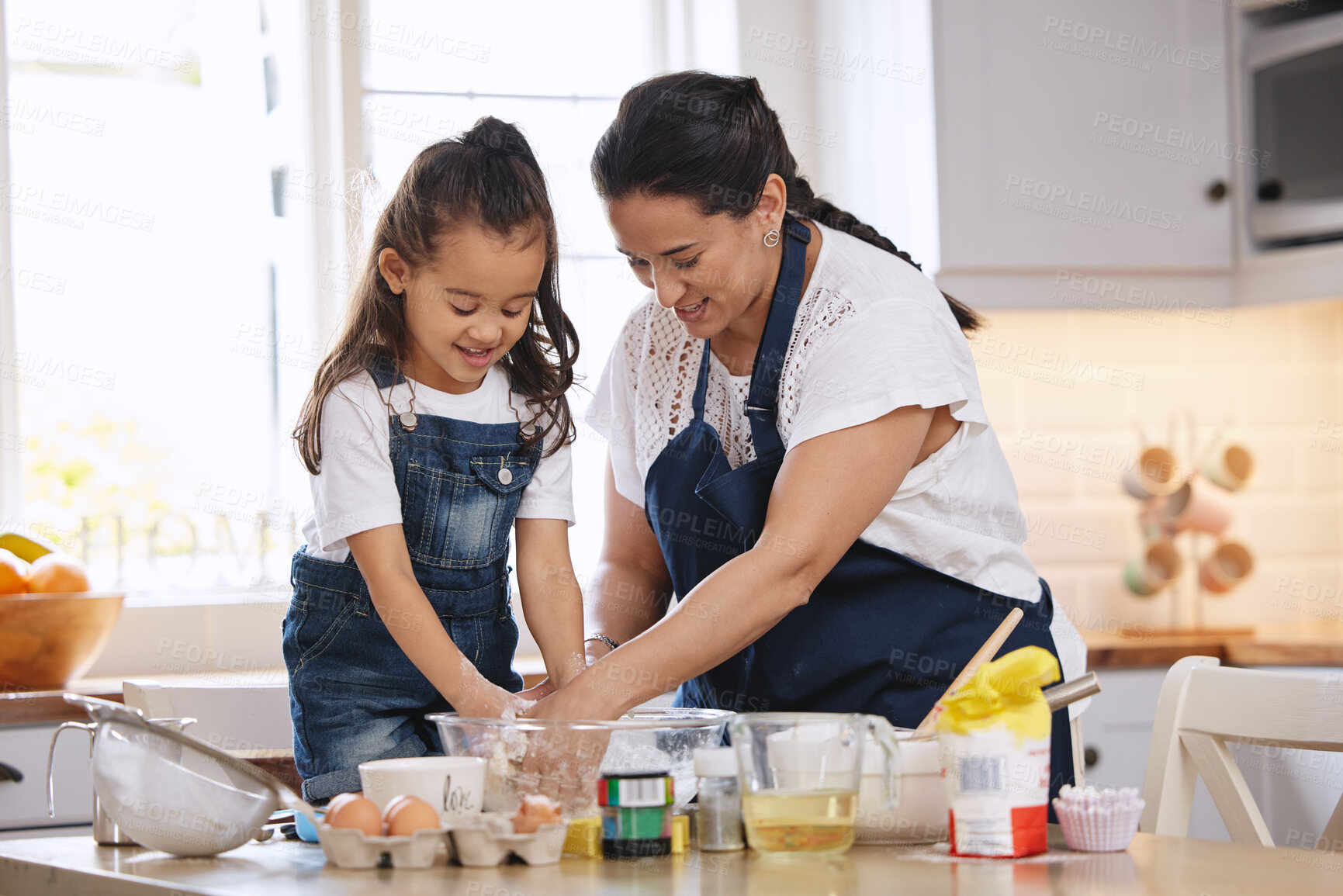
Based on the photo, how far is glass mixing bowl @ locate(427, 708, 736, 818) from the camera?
3.24ft

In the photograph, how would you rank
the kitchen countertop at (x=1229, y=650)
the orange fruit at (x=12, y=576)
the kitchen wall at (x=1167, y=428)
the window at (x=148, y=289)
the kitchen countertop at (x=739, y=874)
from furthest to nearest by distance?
the kitchen wall at (x=1167, y=428) < the window at (x=148, y=289) < the kitchen countertop at (x=1229, y=650) < the orange fruit at (x=12, y=576) < the kitchen countertop at (x=739, y=874)

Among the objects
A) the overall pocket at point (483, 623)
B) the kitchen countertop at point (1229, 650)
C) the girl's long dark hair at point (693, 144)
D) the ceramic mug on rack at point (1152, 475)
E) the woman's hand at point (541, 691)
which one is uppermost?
the girl's long dark hair at point (693, 144)

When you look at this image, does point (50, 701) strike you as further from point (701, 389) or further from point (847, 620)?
point (847, 620)

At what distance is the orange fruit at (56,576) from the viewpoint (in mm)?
2070

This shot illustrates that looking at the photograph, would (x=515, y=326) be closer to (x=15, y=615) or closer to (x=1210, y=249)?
(x=15, y=615)

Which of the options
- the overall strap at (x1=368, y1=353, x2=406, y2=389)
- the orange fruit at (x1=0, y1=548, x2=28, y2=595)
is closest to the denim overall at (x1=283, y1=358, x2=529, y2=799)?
the overall strap at (x1=368, y1=353, x2=406, y2=389)

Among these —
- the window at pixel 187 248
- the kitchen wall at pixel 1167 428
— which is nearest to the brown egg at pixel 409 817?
the window at pixel 187 248

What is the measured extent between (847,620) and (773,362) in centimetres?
31

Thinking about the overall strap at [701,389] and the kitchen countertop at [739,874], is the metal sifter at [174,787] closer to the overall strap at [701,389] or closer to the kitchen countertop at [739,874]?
the kitchen countertop at [739,874]

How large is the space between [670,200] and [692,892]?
0.81 m

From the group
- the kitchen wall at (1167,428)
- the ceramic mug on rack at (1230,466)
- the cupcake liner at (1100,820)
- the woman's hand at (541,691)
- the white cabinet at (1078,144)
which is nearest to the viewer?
the cupcake liner at (1100,820)

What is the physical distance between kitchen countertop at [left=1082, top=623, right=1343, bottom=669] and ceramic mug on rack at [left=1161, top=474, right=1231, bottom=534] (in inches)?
13.1

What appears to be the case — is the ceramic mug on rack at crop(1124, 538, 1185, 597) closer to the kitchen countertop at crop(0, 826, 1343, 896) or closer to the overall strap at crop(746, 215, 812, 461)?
the overall strap at crop(746, 215, 812, 461)

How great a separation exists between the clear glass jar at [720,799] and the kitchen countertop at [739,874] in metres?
0.01
